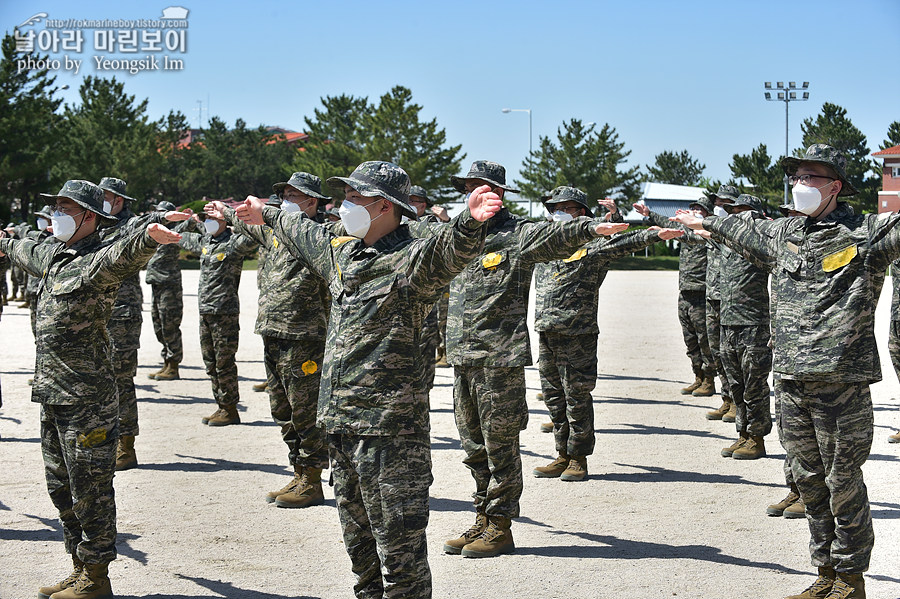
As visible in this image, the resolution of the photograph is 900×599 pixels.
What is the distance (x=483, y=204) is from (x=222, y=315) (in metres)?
7.45

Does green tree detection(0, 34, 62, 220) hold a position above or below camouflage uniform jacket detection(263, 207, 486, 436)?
above

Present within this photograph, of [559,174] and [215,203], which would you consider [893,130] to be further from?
[215,203]

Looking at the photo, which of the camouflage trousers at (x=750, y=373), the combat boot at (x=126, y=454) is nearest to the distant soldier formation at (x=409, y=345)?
the combat boot at (x=126, y=454)

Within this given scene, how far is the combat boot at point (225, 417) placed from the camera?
11281 mm

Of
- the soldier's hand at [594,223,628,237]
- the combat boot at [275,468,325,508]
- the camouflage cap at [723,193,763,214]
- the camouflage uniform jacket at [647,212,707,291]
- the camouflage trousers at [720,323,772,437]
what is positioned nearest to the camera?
the soldier's hand at [594,223,628,237]

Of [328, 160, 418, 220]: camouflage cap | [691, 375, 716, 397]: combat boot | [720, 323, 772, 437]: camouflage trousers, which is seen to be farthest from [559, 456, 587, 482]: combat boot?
[691, 375, 716, 397]: combat boot

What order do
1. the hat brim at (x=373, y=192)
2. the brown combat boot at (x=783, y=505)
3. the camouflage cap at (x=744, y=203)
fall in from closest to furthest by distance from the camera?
the hat brim at (x=373, y=192), the brown combat boot at (x=783, y=505), the camouflage cap at (x=744, y=203)

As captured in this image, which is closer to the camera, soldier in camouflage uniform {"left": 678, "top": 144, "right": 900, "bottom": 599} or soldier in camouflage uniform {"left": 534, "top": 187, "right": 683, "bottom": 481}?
soldier in camouflage uniform {"left": 678, "top": 144, "right": 900, "bottom": 599}

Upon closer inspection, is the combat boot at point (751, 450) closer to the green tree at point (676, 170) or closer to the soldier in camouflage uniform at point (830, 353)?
the soldier in camouflage uniform at point (830, 353)

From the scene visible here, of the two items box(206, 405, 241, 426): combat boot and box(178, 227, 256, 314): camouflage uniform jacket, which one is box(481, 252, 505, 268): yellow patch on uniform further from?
box(206, 405, 241, 426): combat boot

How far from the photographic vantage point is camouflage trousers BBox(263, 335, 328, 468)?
7988 mm

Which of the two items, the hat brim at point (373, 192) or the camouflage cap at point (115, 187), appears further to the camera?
the camouflage cap at point (115, 187)

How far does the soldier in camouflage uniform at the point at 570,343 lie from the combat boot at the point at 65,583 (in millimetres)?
4385

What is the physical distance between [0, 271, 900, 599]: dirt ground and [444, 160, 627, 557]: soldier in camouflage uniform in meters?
0.33
